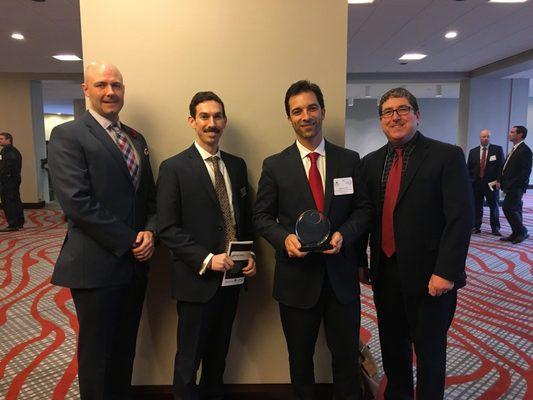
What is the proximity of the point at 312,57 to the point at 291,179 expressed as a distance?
2.63 feet

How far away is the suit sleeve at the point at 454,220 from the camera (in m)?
1.76

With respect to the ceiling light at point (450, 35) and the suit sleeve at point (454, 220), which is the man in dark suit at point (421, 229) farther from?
the ceiling light at point (450, 35)

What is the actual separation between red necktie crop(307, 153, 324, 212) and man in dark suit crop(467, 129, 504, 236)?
605cm

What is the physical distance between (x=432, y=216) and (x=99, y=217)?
4.97 feet

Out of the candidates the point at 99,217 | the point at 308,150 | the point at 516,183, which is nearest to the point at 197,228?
the point at 99,217

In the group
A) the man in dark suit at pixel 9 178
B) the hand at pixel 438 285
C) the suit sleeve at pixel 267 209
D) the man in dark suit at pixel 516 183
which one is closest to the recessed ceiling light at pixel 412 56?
the man in dark suit at pixel 516 183

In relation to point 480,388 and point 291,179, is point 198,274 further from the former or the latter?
point 480,388

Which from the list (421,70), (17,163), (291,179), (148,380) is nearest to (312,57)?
(291,179)

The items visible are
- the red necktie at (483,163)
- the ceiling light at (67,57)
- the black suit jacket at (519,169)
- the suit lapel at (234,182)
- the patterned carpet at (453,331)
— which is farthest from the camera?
the ceiling light at (67,57)

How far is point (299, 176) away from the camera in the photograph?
1.93m

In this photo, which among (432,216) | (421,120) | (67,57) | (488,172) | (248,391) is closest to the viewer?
(432,216)

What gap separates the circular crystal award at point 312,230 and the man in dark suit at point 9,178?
7.58 metres

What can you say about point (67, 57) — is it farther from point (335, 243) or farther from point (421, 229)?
point (421, 229)

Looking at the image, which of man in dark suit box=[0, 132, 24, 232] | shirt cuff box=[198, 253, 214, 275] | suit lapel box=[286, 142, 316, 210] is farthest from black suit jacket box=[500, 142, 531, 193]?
man in dark suit box=[0, 132, 24, 232]
